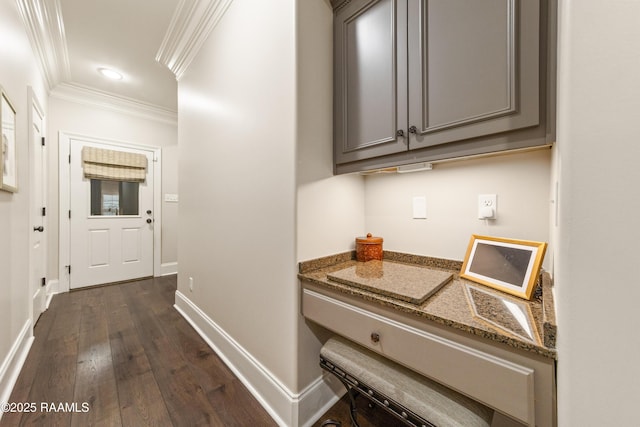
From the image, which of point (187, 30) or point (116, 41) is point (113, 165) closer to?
point (116, 41)

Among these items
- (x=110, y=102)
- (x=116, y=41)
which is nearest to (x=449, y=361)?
(x=116, y=41)

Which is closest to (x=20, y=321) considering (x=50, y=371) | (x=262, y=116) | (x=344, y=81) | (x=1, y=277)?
(x=50, y=371)

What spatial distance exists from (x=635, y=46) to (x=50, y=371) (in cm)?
299

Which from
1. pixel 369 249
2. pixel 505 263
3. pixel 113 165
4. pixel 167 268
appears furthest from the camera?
pixel 167 268

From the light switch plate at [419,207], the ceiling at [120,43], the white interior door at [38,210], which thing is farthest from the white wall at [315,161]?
the white interior door at [38,210]

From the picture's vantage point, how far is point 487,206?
115cm

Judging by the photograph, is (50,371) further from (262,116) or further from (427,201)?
(427,201)

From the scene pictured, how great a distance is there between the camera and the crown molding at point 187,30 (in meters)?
1.87

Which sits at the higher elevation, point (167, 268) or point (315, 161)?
point (315, 161)

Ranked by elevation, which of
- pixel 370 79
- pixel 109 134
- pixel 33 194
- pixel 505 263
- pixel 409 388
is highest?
pixel 109 134

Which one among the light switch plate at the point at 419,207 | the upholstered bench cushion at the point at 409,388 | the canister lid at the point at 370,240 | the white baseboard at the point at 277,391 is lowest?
the white baseboard at the point at 277,391

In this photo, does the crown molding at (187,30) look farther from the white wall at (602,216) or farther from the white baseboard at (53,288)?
the white baseboard at (53,288)

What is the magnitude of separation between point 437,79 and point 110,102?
433cm

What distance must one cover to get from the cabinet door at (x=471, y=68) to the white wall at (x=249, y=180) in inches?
23.3
